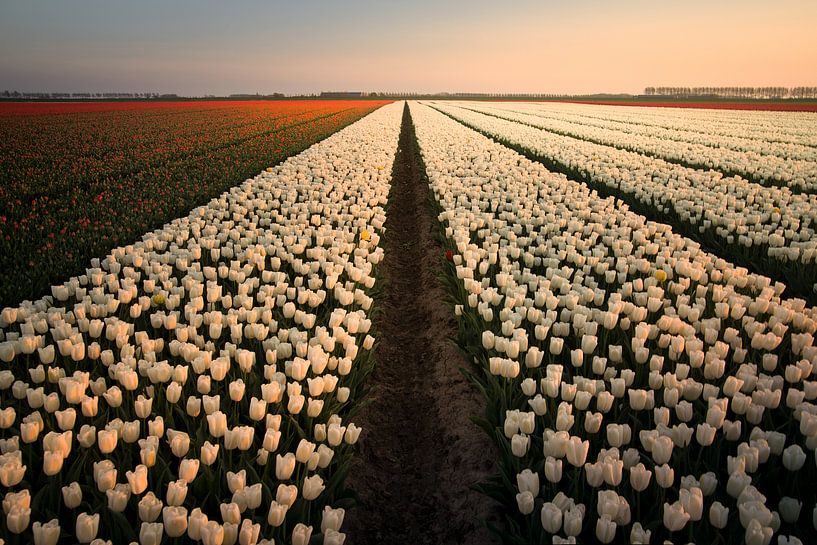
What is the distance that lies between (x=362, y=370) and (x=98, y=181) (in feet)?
36.4

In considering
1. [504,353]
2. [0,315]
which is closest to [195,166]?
[0,315]

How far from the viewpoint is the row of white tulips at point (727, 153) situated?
39.3ft

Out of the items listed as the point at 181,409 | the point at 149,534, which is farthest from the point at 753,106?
the point at 149,534

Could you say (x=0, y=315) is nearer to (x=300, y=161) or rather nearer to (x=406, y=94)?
(x=300, y=161)

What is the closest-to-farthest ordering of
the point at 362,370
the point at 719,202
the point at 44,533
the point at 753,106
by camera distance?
1. the point at 44,533
2. the point at 362,370
3. the point at 719,202
4. the point at 753,106

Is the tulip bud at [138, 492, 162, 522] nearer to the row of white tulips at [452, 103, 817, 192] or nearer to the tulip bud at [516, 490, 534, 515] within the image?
the tulip bud at [516, 490, 534, 515]

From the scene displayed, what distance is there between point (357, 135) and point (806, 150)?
15.2 metres

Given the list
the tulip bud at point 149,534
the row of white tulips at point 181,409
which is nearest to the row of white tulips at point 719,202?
the row of white tulips at point 181,409

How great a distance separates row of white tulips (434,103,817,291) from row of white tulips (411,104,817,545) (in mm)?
1118

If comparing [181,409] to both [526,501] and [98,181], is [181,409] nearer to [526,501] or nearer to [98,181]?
[526,501]

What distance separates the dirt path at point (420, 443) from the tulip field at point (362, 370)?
0.62 feet

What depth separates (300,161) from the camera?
47.4ft

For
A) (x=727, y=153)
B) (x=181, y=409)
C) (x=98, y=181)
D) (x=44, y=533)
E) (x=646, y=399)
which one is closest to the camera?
(x=44, y=533)

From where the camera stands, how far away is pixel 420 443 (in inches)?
162
